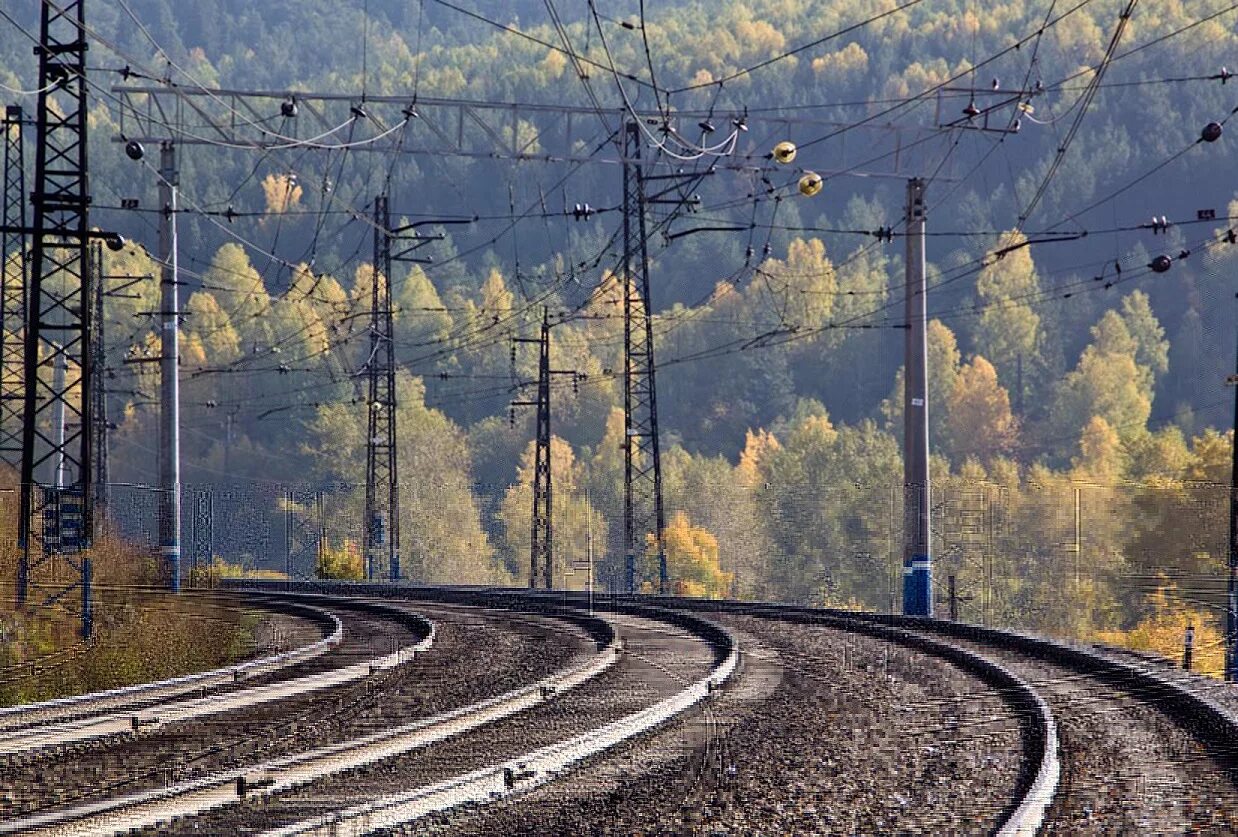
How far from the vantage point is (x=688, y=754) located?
14.4 m

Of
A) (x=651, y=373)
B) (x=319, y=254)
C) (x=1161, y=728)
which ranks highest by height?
(x=319, y=254)

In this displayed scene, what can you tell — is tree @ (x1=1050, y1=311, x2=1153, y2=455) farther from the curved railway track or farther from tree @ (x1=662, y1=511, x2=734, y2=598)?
the curved railway track

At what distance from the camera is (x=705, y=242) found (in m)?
196

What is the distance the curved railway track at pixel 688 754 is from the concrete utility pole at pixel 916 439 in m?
8.50

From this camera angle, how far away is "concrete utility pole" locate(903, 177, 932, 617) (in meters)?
32.3

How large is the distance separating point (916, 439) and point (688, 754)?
1934 cm

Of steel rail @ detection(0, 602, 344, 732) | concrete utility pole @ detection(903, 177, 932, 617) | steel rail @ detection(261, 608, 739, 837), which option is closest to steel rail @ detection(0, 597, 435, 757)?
steel rail @ detection(0, 602, 344, 732)

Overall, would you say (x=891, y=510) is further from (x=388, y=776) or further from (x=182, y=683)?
(x=388, y=776)

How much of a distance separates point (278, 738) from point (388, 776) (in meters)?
2.60

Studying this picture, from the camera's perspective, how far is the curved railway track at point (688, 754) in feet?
37.3

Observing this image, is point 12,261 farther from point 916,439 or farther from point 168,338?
point 916,439

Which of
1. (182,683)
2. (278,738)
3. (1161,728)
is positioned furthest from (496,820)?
(182,683)

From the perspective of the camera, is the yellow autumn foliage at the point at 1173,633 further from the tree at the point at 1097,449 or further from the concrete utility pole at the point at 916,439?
the tree at the point at 1097,449

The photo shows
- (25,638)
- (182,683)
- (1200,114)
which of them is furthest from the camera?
(1200,114)
